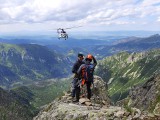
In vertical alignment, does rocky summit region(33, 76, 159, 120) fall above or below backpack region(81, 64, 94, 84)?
below

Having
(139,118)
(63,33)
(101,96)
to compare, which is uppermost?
(63,33)

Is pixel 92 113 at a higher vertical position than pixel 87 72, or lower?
lower

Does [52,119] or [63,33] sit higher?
[63,33]

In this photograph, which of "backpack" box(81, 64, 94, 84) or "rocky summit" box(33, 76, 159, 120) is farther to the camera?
"backpack" box(81, 64, 94, 84)

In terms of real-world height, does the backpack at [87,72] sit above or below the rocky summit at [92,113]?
above

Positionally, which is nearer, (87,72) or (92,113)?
(92,113)

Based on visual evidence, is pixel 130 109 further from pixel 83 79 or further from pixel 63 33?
pixel 63 33

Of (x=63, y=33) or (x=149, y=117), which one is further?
(x=63, y=33)

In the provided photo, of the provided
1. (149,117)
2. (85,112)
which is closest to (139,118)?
(149,117)

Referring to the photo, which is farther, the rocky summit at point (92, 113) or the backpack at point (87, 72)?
the backpack at point (87, 72)

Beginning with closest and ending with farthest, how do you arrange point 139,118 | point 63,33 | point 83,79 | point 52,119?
point 139,118 → point 52,119 → point 83,79 → point 63,33

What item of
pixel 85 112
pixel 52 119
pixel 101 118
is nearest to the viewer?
pixel 101 118
